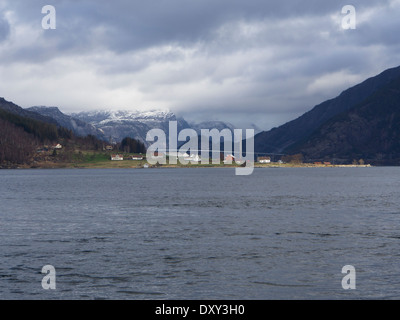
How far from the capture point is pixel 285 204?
106m

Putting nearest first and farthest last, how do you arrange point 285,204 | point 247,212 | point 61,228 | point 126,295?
point 126,295 < point 61,228 < point 247,212 < point 285,204

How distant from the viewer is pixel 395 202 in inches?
4250

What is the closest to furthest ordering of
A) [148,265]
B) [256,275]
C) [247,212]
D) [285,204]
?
[256,275] → [148,265] → [247,212] → [285,204]

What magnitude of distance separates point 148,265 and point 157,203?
212 feet

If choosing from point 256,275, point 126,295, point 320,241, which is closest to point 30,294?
point 126,295

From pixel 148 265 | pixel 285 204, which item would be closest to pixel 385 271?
pixel 148 265

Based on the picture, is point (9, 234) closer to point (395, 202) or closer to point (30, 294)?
point (30, 294)

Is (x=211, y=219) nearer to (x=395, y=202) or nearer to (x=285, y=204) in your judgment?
(x=285, y=204)

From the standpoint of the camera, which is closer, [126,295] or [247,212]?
[126,295]

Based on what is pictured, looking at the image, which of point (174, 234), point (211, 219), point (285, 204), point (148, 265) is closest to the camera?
point (148, 265)

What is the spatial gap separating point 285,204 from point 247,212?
62.0 ft

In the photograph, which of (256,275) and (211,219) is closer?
(256,275)

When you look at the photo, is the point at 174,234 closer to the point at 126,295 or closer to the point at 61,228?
the point at 61,228
